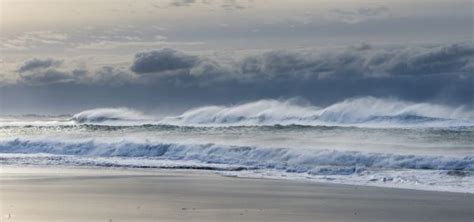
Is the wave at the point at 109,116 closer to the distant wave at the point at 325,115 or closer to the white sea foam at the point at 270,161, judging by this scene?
the distant wave at the point at 325,115

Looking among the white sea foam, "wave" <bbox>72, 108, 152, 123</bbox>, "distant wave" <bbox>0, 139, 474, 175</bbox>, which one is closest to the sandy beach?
the white sea foam

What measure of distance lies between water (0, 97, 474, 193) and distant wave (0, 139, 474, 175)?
1.2 inches

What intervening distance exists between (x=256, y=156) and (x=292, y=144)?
3372 mm

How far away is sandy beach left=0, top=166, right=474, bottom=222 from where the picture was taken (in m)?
12.6

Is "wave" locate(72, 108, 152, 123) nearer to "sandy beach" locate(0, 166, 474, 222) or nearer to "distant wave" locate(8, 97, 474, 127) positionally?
"distant wave" locate(8, 97, 474, 127)

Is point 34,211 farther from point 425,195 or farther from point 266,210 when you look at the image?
point 425,195

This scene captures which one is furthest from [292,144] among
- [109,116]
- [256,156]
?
[109,116]

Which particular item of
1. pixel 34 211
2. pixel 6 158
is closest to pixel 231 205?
pixel 34 211

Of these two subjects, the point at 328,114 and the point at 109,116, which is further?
the point at 109,116

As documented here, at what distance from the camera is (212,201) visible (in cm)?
1460

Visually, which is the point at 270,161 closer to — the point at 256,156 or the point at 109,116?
the point at 256,156

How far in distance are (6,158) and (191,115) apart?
17737 millimetres

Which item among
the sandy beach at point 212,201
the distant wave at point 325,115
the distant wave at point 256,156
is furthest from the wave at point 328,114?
the sandy beach at point 212,201

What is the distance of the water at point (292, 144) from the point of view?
68.0ft
